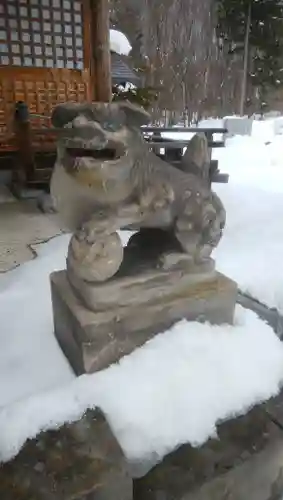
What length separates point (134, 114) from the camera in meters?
0.85

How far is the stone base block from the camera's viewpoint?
0.91m

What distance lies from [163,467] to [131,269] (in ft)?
1.50

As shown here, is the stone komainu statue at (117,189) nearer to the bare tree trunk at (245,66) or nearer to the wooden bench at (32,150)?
the wooden bench at (32,150)

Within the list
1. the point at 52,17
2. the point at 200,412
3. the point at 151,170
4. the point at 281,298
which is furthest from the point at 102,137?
the point at 52,17

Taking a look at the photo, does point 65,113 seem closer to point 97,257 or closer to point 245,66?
point 97,257

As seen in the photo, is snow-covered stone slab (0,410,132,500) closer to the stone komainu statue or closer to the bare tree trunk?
the stone komainu statue

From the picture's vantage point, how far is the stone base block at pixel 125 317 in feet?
2.99

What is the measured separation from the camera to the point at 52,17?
382 centimetres

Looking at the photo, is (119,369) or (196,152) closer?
(119,369)

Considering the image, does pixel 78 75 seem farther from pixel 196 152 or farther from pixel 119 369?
pixel 119 369

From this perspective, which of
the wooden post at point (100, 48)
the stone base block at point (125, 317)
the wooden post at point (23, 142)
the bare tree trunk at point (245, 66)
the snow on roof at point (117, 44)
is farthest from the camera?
the bare tree trunk at point (245, 66)

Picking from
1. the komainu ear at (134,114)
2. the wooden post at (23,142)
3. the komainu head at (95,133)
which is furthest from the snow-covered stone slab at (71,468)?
the wooden post at (23,142)

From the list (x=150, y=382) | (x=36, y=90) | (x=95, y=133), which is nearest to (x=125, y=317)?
(x=150, y=382)

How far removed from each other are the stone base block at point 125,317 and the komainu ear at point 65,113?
39 cm
